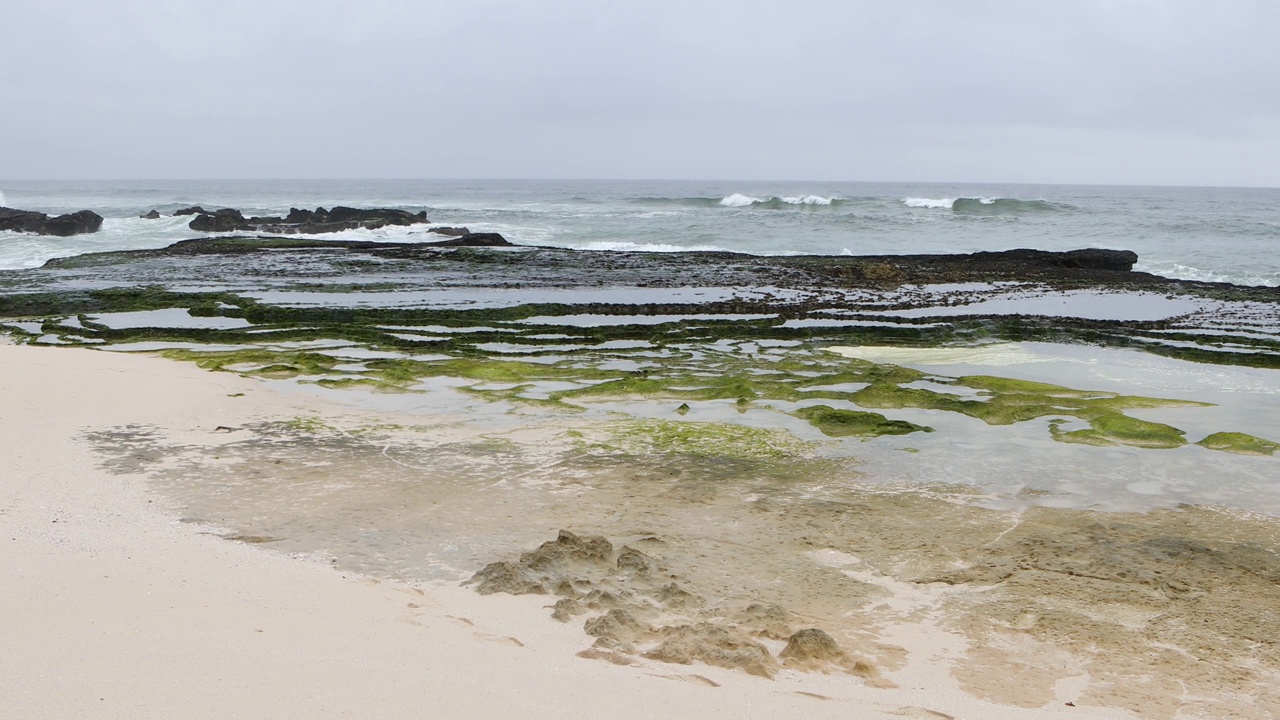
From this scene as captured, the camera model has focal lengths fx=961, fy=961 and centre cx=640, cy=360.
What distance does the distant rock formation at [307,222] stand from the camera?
39.3m

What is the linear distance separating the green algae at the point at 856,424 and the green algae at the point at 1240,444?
7.23 feet

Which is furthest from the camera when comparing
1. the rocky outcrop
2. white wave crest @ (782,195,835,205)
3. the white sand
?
white wave crest @ (782,195,835,205)

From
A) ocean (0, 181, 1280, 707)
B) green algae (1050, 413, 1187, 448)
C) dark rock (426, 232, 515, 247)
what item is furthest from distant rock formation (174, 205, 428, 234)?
green algae (1050, 413, 1187, 448)

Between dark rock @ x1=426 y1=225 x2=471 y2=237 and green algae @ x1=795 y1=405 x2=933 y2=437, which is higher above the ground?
dark rock @ x1=426 y1=225 x2=471 y2=237

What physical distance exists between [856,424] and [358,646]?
18.4 feet

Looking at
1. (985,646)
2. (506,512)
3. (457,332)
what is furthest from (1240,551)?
(457,332)

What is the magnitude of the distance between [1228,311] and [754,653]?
16.9m

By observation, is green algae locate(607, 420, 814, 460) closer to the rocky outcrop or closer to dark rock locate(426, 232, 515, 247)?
dark rock locate(426, 232, 515, 247)

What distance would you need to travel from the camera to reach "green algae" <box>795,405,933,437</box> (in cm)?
811

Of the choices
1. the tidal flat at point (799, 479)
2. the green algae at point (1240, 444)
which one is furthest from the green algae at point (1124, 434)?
the green algae at point (1240, 444)

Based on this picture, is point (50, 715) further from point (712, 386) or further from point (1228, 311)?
point (1228, 311)

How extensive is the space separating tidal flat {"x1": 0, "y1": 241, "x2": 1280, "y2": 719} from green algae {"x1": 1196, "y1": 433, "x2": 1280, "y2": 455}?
0.03 metres

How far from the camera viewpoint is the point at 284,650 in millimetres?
3404

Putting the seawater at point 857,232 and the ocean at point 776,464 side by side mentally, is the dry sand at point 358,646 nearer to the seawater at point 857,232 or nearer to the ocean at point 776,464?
the ocean at point 776,464
